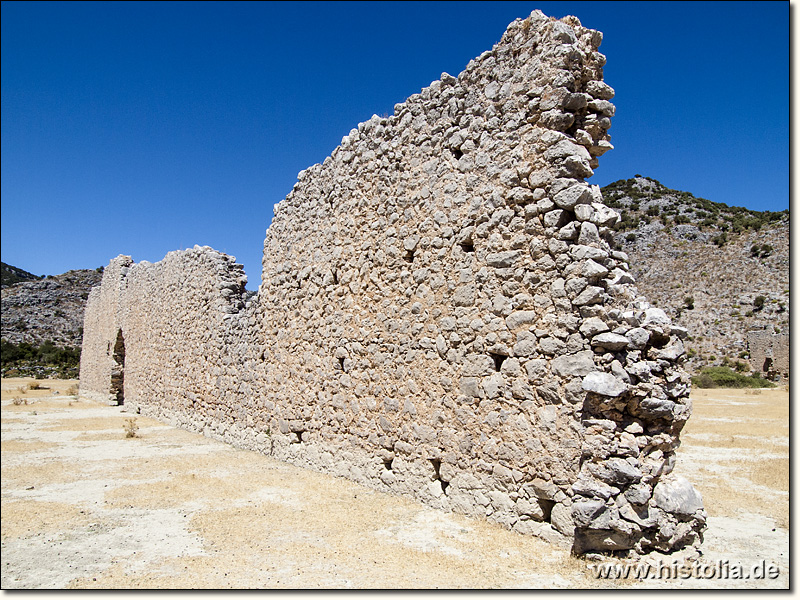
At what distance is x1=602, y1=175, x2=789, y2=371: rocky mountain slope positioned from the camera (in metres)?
34.1

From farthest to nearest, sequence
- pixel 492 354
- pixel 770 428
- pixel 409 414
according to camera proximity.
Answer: pixel 770 428
pixel 409 414
pixel 492 354

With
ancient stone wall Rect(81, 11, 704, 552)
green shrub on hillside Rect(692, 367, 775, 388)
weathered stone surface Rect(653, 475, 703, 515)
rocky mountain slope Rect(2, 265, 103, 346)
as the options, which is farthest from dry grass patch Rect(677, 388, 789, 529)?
rocky mountain slope Rect(2, 265, 103, 346)

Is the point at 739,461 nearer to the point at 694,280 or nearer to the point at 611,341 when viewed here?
the point at 611,341

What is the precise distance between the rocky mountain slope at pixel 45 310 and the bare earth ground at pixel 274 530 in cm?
3035

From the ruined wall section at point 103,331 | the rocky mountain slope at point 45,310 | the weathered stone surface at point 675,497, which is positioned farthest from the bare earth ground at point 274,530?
the rocky mountain slope at point 45,310

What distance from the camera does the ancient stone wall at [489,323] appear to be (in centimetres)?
431

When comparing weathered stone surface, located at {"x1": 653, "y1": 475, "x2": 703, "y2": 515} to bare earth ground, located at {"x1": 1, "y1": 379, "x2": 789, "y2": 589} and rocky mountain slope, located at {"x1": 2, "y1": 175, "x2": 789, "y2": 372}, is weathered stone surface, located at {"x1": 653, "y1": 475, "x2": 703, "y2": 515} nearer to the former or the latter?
bare earth ground, located at {"x1": 1, "y1": 379, "x2": 789, "y2": 589}

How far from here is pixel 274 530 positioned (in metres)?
4.98

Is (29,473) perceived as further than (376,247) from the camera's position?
Yes

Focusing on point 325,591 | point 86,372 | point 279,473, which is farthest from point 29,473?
point 86,372

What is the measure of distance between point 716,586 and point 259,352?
7077 millimetres

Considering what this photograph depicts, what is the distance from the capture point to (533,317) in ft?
15.8

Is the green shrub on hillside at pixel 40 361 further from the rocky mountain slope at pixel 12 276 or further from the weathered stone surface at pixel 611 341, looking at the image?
the weathered stone surface at pixel 611 341

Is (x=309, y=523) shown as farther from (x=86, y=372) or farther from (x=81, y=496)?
(x=86, y=372)
